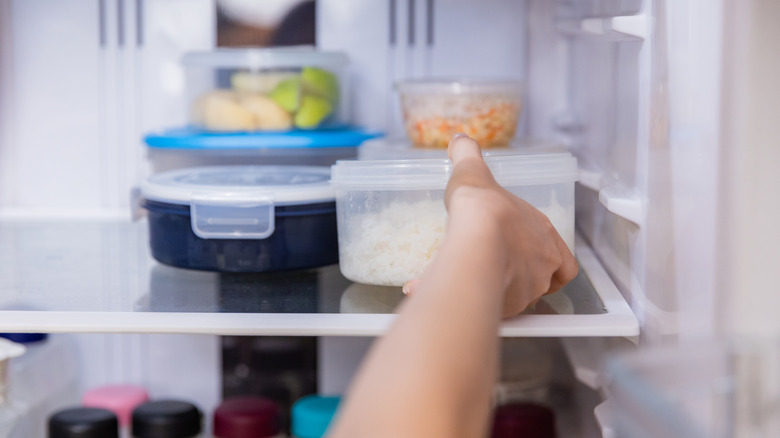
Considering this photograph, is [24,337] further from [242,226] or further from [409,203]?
[409,203]

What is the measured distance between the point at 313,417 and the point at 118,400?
323 millimetres

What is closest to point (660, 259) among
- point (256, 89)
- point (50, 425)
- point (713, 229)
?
point (713, 229)

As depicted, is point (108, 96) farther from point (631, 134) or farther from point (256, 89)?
point (631, 134)

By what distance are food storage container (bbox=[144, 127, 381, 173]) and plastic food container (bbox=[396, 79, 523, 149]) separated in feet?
0.49

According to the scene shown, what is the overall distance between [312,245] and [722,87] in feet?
1.66

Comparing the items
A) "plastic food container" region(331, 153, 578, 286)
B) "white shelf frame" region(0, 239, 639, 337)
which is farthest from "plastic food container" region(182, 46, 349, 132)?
"white shelf frame" region(0, 239, 639, 337)

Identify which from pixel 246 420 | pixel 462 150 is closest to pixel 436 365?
pixel 462 150

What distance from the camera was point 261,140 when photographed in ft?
3.79

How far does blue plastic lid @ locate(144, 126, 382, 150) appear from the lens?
1156 mm

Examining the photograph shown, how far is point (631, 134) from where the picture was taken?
0.85m

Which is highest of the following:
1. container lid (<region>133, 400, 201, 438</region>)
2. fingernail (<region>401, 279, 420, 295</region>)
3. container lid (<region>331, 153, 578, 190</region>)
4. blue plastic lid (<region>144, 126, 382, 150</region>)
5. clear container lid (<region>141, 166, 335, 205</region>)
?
blue plastic lid (<region>144, 126, 382, 150</region>)

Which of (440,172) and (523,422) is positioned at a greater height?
(440,172)

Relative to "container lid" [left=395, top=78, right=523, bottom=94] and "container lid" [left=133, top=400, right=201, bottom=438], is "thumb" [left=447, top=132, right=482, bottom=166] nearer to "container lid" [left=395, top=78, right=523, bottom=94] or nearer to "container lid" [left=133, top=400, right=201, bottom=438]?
"container lid" [left=395, top=78, right=523, bottom=94]

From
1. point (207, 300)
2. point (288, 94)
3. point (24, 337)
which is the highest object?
point (288, 94)
